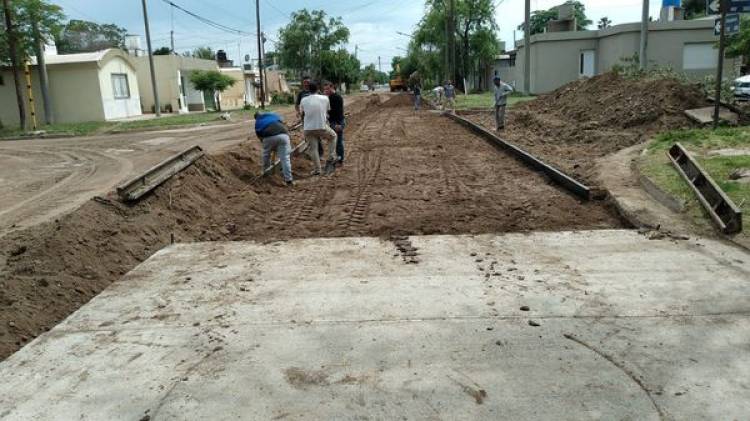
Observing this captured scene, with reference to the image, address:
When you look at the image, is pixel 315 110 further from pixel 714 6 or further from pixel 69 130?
pixel 69 130

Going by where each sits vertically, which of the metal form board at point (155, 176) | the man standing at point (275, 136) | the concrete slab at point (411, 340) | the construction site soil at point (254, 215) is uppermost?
the man standing at point (275, 136)

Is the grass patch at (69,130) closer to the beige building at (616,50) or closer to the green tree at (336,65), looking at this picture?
the beige building at (616,50)

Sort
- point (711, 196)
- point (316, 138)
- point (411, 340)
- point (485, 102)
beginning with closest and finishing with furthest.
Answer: point (411, 340), point (711, 196), point (316, 138), point (485, 102)

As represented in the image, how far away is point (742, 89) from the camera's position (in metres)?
20.5

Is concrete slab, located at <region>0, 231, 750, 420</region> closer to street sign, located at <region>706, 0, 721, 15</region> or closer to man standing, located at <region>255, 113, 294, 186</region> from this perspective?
man standing, located at <region>255, 113, 294, 186</region>

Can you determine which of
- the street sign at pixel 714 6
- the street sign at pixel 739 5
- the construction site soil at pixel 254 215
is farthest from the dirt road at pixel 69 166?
the street sign at pixel 739 5

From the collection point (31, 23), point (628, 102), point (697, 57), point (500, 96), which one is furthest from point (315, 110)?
point (697, 57)

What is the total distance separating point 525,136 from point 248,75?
49857 millimetres

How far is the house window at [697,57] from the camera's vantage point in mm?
34688

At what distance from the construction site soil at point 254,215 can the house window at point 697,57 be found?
89.7 ft

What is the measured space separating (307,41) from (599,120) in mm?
69737

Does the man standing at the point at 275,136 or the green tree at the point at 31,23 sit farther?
the green tree at the point at 31,23

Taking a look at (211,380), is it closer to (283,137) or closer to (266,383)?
(266,383)

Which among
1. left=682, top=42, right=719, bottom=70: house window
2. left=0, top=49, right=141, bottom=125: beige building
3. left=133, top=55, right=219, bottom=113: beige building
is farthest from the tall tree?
left=682, top=42, right=719, bottom=70: house window
